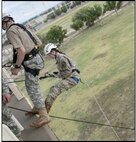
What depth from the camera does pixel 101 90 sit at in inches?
749

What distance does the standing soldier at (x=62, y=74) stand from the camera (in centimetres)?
598

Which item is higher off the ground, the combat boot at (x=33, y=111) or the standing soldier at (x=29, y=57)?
the standing soldier at (x=29, y=57)

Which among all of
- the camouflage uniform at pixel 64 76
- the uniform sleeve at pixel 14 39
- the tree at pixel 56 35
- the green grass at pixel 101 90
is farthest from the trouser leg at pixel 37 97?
the tree at pixel 56 35

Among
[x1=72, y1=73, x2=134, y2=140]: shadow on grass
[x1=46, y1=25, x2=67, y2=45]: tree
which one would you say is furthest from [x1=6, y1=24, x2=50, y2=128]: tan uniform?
[x1=46, y1=25, x2=67, y2=45]: tree

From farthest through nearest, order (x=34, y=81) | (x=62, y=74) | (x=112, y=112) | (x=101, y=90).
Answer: (x=101, y=90)
(x=112, y=112)
(x=62, y=74)
(x=34, y=81)

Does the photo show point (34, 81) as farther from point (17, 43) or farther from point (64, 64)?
point (17, 43)

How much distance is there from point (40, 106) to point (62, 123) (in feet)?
36.7

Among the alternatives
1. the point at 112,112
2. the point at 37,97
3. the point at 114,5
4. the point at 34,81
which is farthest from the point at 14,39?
the point at 114,5

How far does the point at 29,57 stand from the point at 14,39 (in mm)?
467

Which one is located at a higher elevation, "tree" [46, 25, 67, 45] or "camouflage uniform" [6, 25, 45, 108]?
"camouflage uniform" [6, 25, 45, 108]

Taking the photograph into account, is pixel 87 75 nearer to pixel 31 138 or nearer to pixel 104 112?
pixel 104 112

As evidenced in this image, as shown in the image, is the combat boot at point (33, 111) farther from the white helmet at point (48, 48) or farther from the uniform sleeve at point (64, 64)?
the white helmet at point (48, 48)

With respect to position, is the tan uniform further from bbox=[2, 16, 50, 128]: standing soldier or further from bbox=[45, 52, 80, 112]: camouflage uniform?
bbox=[45, 52, 80, 112]: camouflage uniform

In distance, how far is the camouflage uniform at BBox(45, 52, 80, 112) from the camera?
6.00m
